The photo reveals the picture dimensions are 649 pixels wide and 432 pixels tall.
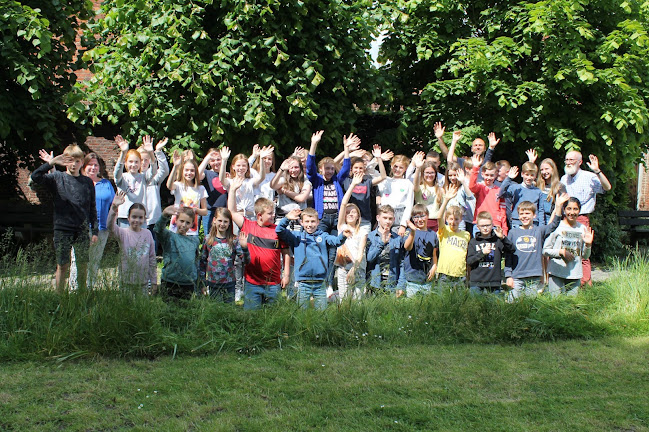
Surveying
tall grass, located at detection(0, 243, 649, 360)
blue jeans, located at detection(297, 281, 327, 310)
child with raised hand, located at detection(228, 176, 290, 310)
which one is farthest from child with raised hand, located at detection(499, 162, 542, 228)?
child with raised hand, located at detection(228, 176, 290, 310)

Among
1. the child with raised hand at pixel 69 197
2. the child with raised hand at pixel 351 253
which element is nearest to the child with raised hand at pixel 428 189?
the child with raised hand at pixel 351 253

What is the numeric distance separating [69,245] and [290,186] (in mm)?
2623

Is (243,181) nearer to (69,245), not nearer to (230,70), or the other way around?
(69,245)

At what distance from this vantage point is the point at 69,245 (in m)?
7.25

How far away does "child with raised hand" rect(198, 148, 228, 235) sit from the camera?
27.3 feet

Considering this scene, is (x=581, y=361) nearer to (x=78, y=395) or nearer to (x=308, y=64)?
(x=78, y=395)

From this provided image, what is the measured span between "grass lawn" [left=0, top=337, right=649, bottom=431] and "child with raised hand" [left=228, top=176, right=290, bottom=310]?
101cm

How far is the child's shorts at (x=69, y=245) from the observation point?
238 inches

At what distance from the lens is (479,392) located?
4.84m

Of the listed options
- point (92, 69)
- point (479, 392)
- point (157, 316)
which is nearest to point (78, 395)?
point (157, 316)

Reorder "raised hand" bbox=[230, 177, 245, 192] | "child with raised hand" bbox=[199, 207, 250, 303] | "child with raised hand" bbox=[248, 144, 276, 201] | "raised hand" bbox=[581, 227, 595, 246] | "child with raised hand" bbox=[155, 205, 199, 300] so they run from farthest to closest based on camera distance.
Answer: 1. "child with raised hand" bbox=[248, 144, 276, 201]
2. "raised hand" bbox=[230, 177, 245, 192]
3. "raised hand" bbox=[581, 227, 595, 246]
4. "child with raised hand" bbox=[199, 207, 250, 303]
5. "child with raised hand" bbox=[155, 205, 199, 300]

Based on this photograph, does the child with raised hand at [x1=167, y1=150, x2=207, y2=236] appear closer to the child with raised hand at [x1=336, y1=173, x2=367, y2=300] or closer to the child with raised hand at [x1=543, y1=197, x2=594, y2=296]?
the child with raised hand at [x1=336, y1=173, x2=367, y2=300]

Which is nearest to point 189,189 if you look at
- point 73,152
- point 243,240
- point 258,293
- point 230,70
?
point 73,152

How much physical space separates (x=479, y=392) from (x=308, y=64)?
631cm
